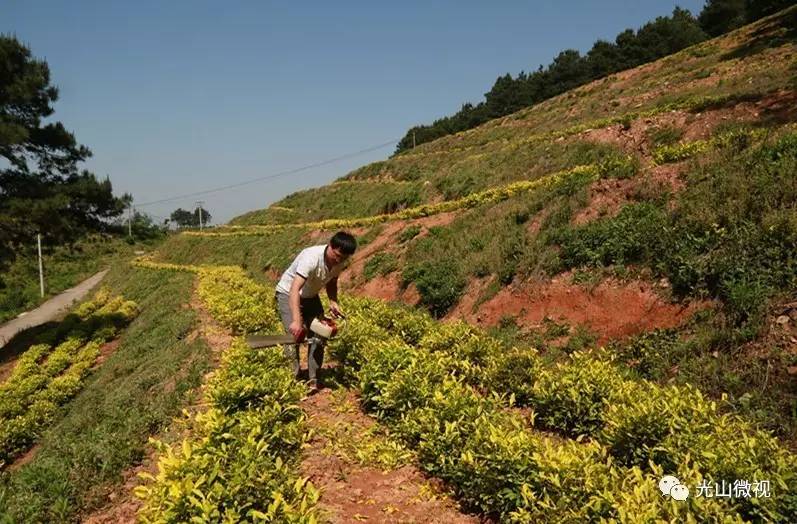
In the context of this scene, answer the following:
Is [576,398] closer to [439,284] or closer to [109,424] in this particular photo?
[109,424]

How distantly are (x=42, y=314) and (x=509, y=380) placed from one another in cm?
3779

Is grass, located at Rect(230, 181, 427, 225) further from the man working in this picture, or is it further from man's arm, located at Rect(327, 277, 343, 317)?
the man working

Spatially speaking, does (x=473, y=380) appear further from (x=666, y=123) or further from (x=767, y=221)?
(x=666, y=123)

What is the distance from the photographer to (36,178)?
56.1 feet

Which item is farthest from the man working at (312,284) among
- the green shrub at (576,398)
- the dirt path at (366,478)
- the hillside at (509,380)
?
the green shrub at (576,398)

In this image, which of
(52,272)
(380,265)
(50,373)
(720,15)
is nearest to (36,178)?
(50,373)

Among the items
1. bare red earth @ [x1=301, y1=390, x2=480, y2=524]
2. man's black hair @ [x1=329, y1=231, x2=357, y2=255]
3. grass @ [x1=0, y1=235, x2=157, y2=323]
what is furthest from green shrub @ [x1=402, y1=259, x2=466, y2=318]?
grass @ [x1=0, y1=235, x2=157, y2=323]

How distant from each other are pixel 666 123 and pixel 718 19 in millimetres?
48501

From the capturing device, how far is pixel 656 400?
456 centimetres

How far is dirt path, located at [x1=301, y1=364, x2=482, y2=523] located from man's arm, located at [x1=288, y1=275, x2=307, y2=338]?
3.40ft

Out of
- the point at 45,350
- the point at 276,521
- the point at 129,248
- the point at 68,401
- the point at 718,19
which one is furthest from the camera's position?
the point at 129,248

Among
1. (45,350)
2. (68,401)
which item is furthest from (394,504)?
(45,350)

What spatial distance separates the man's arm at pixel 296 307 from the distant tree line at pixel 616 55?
1741 inches

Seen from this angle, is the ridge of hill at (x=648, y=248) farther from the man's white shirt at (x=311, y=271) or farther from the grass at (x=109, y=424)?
the grass at (x=109, y=424)
